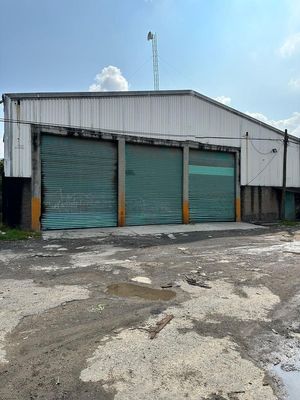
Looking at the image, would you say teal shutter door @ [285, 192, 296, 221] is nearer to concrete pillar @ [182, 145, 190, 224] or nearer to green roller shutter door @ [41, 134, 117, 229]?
concrete pillar @ [182, 145, 190, 224]

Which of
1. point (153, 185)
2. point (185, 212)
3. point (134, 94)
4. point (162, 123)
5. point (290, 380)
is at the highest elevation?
point (134, 94)

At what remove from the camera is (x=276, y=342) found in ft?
12.9

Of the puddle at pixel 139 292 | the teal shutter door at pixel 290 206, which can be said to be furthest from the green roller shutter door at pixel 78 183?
the teal shutter door at pixel 290 206

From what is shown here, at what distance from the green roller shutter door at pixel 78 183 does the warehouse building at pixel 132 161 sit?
0.04 metres

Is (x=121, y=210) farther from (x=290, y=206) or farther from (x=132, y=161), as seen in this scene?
(x=290, y=206)

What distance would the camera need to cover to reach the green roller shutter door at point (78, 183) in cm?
1419

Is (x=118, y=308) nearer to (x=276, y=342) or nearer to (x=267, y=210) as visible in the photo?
(x=276, y=342)

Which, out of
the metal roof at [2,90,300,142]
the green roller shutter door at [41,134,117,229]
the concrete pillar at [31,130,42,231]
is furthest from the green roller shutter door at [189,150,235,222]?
the concrete pillar at [31,130,42,231]

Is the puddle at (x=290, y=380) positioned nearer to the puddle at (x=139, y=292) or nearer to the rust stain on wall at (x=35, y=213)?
the puddle at (x=139, y=292)

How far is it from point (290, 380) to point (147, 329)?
1622 millimetres

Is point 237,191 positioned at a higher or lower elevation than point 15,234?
higher

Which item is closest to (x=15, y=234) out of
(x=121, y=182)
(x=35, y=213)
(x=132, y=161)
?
(x=35, y=213)

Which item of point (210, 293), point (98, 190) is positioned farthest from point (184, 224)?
point (210, 293)

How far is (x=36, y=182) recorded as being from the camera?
13719mm
